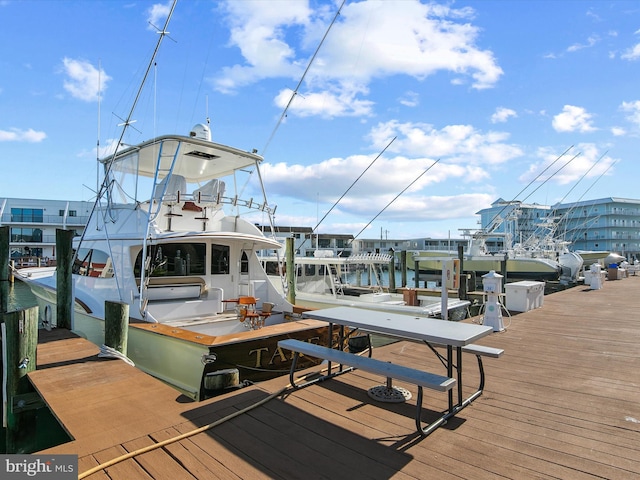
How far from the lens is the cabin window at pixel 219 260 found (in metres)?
9.30

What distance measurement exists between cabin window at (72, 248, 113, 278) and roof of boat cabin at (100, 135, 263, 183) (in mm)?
2064

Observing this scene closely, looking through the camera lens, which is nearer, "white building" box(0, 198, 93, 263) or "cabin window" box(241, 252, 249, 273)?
"cabin window" box(241, 252, 249, 273)

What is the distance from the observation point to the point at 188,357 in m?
5.76

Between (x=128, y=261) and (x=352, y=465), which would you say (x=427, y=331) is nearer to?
(x=352, y=465)

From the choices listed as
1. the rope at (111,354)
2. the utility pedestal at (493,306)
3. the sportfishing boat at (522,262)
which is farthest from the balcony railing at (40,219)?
the utility pedestal at (493,306)

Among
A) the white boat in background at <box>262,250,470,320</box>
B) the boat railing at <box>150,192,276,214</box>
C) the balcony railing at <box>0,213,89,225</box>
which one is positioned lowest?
the white boat in background at <box>262,250,470,320</box>

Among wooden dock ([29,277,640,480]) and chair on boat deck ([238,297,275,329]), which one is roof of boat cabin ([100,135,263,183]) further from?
wooden dock ([29,277,640,480])

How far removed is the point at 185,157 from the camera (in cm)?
892

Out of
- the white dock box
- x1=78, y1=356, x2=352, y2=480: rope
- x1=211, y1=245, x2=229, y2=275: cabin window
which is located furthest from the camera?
the white dock box

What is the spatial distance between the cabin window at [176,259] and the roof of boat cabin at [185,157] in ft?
5.71

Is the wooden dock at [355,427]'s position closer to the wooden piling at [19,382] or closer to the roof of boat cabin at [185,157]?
the wooden piling at [19,382]

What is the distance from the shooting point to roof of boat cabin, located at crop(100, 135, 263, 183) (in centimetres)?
788

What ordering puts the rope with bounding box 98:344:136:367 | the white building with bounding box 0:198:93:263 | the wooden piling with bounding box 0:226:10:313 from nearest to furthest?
the rope with bounding box 98:344:136:367, the wooden piling with bounding box 0:226:10:313, the white building with bounding box 0:198:93:263

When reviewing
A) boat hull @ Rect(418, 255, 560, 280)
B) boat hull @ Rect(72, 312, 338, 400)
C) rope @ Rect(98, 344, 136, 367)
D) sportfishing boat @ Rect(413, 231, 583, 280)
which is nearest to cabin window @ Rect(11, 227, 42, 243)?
sportfishing boat @ Rect(413, 231, 583, 280)
